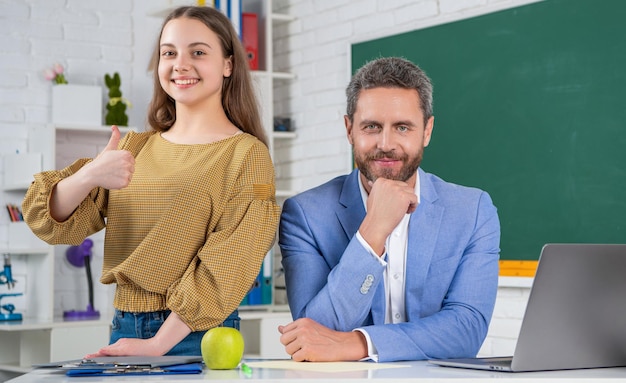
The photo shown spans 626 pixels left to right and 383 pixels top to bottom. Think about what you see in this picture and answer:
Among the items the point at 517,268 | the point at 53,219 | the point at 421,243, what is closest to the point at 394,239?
the point at 421,243

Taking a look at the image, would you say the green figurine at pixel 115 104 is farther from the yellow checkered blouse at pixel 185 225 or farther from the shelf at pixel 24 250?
the yellow checkered blouse at pixel 185 225

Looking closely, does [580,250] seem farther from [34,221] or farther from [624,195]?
[624,195]

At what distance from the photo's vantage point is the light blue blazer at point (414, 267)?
79.7 inches

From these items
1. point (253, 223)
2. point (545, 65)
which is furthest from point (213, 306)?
point (545, 65)

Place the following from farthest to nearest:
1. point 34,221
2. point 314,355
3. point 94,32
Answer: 1. point 94,32
2. point 34,221
3. point 314,355

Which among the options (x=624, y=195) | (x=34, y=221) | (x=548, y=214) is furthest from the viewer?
(x=548, y=214)

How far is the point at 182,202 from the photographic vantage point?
2135 millimetres

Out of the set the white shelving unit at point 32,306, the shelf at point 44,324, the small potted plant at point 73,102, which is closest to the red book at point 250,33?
the small potted plant at point 73,102

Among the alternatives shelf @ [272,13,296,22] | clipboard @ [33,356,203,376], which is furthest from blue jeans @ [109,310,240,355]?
shelf @ [272,13,296,22]

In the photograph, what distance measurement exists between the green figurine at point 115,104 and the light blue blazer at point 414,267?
2.56m

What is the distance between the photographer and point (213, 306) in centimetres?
205

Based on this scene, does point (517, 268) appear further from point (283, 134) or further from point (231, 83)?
point (231, 83)

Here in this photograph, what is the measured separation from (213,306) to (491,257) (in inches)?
26.4

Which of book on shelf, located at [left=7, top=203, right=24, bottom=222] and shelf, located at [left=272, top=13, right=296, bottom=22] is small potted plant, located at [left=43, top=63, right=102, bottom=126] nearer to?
book on shelf, located at [left=7, top=203, right=24, bottom=222]
